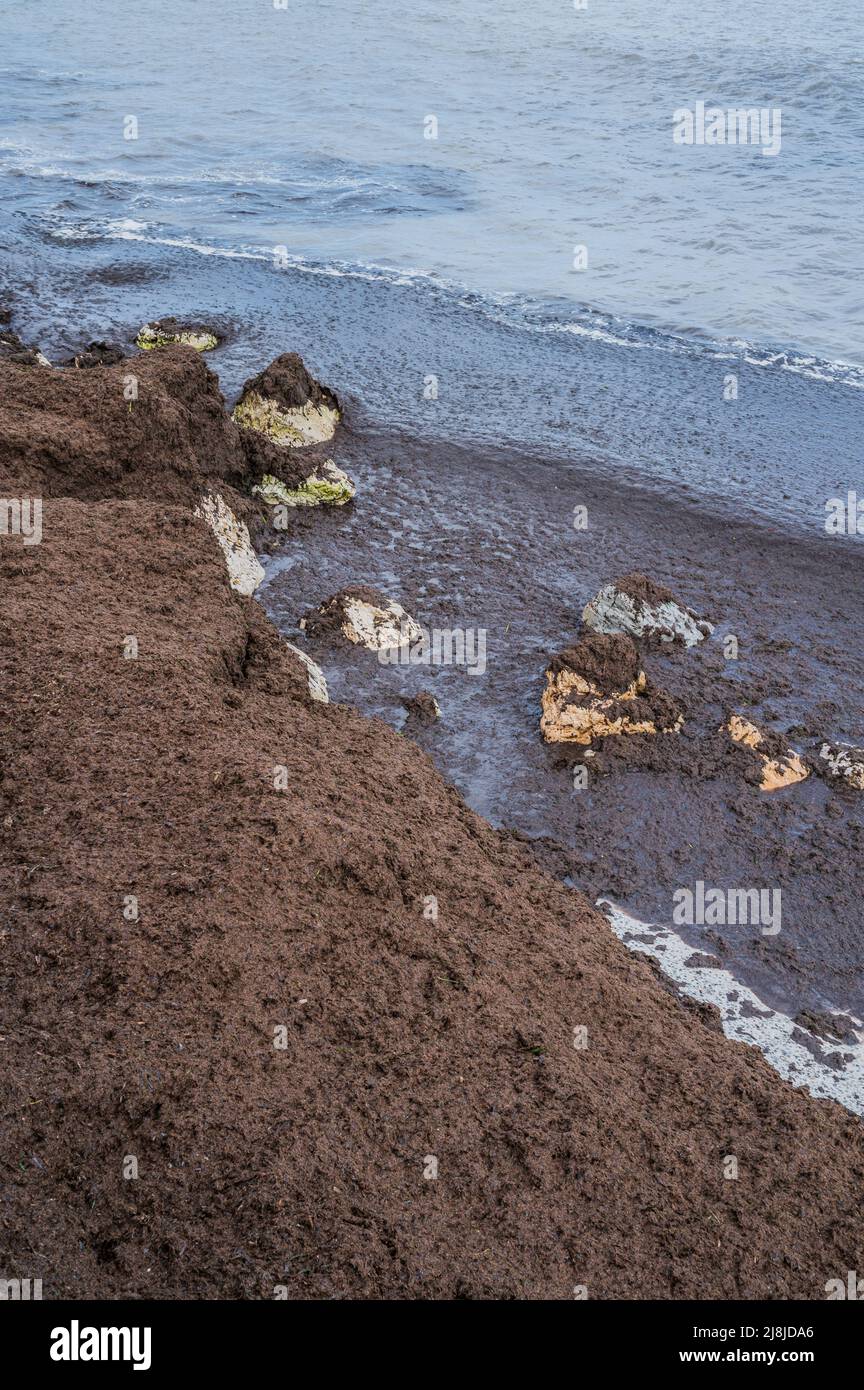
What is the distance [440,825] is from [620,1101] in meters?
1.54

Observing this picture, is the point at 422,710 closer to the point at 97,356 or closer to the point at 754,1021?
the point at 754,1021

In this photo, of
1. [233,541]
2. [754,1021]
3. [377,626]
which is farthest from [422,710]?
[754,1021]

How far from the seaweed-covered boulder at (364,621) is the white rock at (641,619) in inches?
48.6

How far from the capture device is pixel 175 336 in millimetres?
11828

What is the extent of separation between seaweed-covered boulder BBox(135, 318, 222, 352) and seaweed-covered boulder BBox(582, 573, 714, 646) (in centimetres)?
634

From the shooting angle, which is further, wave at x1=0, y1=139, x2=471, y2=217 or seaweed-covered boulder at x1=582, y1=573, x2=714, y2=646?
wave at x1=0, y1=139, x2=471, y2=217

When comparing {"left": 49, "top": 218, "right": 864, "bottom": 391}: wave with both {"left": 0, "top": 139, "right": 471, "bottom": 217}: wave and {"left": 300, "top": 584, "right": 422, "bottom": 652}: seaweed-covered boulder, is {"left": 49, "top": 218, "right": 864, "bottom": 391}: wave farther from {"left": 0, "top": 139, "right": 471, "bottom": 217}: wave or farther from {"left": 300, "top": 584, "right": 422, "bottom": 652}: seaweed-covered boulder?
{"left": 300, "top": 584, "right": 422, "bottom": 652}: seaweed-covered boulder

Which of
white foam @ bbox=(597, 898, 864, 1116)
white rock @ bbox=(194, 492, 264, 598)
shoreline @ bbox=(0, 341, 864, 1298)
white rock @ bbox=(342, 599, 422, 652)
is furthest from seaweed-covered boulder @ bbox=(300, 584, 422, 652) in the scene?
white foam @ bbox=(597, 898, 864, 1116)

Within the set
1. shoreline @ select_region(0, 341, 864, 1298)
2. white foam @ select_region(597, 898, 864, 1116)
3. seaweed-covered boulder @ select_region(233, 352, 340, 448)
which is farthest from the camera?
seaweed-covered boulder @ select_region(233, 352, 340, 448)

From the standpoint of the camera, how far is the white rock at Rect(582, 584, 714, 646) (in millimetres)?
7293

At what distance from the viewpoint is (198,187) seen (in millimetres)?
18625

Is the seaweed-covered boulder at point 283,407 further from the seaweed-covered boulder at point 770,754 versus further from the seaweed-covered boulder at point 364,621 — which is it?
the seaweed-covered boulder at point 770,754

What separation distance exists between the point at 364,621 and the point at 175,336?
611cm

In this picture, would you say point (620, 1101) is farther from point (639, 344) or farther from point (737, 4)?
point (737, 4)
